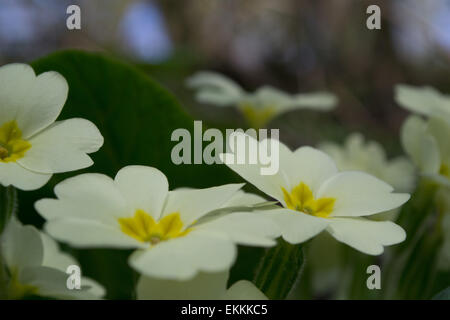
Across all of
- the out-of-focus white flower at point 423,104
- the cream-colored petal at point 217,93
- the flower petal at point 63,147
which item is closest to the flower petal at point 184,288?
the flower petal at point 63,147

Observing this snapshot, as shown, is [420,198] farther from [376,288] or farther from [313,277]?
[313,277]

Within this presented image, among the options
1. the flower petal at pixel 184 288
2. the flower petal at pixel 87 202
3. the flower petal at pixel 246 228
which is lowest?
the flower petal at pixel 184 288

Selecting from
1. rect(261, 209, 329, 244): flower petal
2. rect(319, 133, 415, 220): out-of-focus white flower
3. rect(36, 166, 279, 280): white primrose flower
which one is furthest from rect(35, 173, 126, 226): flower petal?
rect(319, 133, 415, 220): out-of-focus white flower

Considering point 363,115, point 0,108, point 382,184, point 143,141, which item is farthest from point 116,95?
point 363,115

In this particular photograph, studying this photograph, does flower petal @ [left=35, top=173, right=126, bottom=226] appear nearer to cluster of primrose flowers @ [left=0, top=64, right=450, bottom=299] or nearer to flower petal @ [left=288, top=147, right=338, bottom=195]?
cluster of primrose flowers @ [left=0, top=64, right=450, bottom=299]

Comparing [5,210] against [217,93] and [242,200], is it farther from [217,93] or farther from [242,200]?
[217,93]

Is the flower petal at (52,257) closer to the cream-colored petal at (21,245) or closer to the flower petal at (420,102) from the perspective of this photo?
the cream-colored petal at (21,245)

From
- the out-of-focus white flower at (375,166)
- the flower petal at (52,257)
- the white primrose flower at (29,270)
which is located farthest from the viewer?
the out-of-focus white flower at (375,166)
